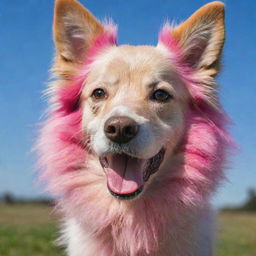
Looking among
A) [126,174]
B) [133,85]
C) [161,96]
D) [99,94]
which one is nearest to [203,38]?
[161,96]

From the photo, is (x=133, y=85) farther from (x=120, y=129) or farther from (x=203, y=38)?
(x=203, y=38)

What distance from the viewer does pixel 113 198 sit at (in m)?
4.64

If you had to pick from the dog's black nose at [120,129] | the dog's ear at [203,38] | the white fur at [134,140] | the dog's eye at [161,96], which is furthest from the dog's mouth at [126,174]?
the dog's ear at [203,38]

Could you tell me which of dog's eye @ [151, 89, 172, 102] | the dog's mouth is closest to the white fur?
the dog's mouth

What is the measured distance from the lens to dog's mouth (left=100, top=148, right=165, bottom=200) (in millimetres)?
4352

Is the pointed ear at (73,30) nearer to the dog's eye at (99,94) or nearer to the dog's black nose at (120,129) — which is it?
the dog's eye at (99,94)

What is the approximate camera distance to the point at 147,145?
4.22 metres

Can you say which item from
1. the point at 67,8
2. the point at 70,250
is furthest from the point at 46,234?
the point at 67,8

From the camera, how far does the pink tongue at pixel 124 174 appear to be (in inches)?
171

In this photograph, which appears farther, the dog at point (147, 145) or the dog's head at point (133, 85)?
the dog at point (147, 145)

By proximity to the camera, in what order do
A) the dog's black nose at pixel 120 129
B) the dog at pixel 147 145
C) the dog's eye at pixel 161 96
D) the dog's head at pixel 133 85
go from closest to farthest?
the dog's black nose at pixel 120 129, the dog's head at pixel 133 85, the dog at pixel 147 145, the dog's eye at pixel 161 96

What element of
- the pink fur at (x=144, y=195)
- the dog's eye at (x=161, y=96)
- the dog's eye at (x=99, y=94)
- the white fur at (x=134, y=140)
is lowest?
the pink fur at (x=144, y=195)

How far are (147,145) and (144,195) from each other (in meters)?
0.60

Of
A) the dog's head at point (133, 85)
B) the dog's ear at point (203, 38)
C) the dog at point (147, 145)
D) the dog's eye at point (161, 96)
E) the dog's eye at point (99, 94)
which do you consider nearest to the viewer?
the dog's head at point (133, 85)
